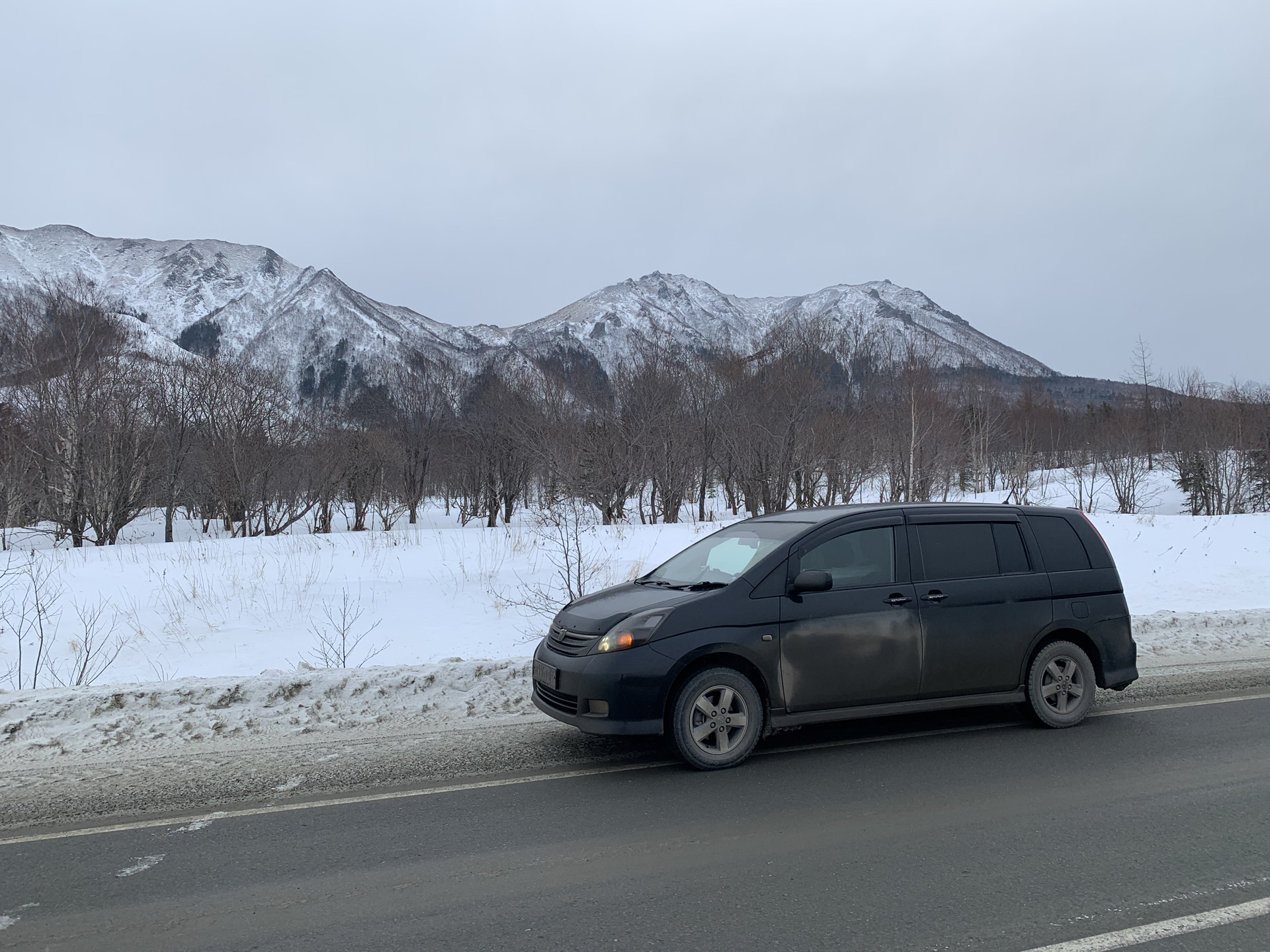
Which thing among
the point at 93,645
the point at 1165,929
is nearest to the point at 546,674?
the point at 1165,929

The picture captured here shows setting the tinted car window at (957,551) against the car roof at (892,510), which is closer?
the tinted car window at (957,551)

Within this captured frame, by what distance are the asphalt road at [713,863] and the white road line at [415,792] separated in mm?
56

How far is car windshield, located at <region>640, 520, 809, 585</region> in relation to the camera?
6.34 m

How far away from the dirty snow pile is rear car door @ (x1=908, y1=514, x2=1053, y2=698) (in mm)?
3409

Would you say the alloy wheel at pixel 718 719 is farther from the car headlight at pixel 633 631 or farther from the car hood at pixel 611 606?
the car hood at pixel 611 606

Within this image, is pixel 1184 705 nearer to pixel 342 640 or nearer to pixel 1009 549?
pixel 1009 549

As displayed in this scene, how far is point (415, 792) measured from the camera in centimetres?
539

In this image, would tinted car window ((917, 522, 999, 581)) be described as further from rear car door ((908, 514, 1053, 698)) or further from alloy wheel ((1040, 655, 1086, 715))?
alloy wheel ((1040, 655, 1086, 715))

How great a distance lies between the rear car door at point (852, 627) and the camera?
5949 mm

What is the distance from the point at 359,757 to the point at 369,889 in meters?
2.26

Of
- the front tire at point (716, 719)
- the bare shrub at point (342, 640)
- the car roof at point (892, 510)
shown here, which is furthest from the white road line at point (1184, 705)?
the bare shrub at point (342, 640)

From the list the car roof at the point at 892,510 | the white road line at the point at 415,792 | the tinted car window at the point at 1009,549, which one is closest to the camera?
the white road line at the point at 415,792

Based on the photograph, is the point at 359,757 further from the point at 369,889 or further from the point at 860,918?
the point at 860,918

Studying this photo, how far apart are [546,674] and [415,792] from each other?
122cm
